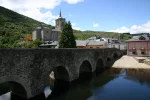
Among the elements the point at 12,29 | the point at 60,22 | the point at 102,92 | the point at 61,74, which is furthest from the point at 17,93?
the point at 12,29

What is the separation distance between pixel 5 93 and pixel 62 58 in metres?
7.02

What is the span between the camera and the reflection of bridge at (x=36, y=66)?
40.1ft

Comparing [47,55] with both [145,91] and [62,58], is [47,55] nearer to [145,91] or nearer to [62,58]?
[62,58]

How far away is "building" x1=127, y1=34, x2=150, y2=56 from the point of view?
156ft

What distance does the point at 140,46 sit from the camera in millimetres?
48125

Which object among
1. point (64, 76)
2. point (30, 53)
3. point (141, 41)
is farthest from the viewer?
point (141, 41)

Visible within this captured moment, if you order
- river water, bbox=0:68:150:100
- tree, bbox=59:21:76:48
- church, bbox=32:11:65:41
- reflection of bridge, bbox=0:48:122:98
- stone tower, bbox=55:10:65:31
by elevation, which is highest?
stone tower, bbox=55:10:65:31

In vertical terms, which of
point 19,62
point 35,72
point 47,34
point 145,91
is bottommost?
point 145,91

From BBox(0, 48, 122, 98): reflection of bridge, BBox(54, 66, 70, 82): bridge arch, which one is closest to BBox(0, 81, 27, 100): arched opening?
BBox(0, 48, 122, 98): reflection of bridge

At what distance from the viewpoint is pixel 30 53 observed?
1421 centimetres

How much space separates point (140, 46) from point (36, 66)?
4014cm

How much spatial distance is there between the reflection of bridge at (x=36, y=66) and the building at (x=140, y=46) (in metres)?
30.4

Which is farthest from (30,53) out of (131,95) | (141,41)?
(141,41)

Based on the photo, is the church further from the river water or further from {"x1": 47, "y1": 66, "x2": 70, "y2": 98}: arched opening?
the river water
